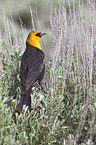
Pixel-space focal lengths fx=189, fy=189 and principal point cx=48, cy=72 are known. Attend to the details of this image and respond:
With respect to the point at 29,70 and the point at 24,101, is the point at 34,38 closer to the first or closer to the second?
the point at 29,70

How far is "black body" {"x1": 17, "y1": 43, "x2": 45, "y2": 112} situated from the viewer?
182cm

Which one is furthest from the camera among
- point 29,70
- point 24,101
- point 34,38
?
point 34,38

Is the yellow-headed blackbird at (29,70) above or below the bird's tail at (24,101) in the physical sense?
above

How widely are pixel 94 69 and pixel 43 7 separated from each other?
14.9ft

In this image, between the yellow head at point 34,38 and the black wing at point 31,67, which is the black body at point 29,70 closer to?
the black wing at point 31,67

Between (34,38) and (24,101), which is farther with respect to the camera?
(34,38)

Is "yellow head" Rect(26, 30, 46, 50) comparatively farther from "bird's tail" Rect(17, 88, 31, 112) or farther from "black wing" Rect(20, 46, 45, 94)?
"bird's tail" Rect(17, 88, 31, 112)

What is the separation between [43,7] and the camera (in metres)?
6.11

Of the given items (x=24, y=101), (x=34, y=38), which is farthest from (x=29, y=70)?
(x=34, y=38)

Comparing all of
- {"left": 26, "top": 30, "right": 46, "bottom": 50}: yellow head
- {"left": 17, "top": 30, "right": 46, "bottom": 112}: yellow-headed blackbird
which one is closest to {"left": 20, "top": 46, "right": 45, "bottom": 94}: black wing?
{"left": 17, "top": 30, "right": 46, "bottom": 112}: yellow-headed blackbird

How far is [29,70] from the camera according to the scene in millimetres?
1995

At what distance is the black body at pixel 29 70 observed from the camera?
182 cm

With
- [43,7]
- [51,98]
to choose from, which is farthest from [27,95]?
[43,7]

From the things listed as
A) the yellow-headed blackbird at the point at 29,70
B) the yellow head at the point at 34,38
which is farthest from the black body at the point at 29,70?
the yellow head at the point at 34,38
